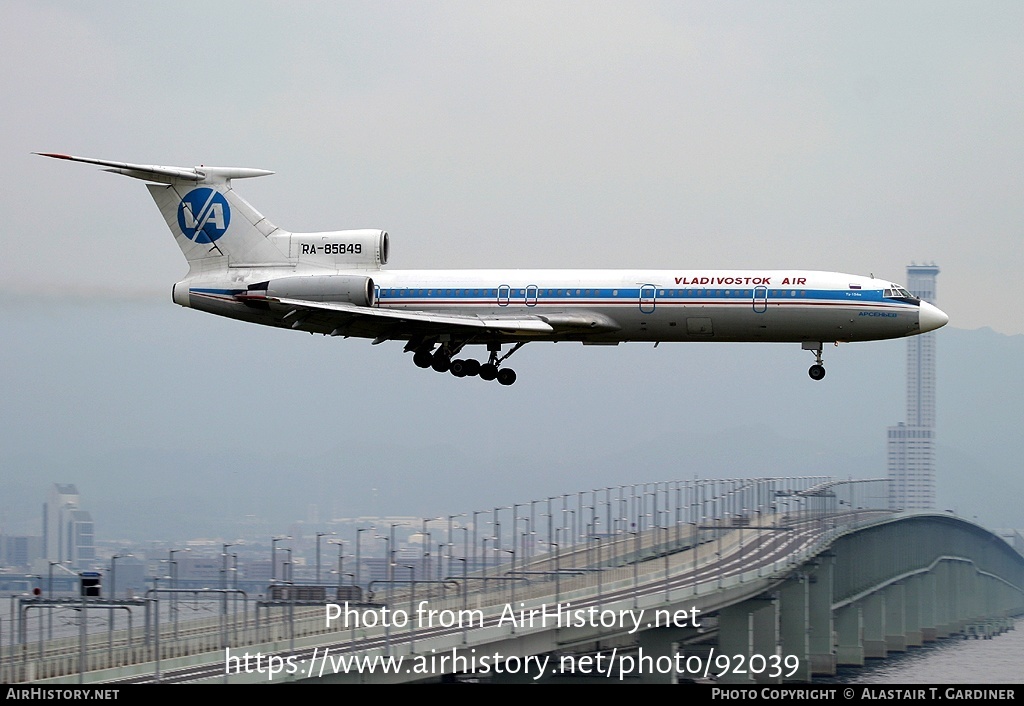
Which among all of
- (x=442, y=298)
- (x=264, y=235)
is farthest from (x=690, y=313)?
(x=264, y=235)

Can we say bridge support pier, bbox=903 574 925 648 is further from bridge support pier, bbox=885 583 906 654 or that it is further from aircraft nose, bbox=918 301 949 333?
aircraft nose, bbox=918 301 949 333

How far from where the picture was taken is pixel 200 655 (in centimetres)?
6312

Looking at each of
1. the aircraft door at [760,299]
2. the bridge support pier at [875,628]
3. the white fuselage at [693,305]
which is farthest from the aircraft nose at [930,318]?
the bridge support pier at [875,628]

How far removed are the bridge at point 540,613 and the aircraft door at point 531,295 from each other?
489 inches

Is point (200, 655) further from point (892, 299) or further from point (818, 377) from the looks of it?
point (892, 299)

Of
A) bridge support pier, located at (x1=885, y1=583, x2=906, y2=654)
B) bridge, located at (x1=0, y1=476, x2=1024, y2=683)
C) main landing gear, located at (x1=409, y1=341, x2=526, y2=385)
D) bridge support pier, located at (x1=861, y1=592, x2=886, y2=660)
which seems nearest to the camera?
bridge, located at (x1=0, y1=476, x2=1024, y2=683)

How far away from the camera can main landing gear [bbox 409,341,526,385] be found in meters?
72.6

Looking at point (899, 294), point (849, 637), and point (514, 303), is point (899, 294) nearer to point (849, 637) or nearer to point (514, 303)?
point (514, 303)

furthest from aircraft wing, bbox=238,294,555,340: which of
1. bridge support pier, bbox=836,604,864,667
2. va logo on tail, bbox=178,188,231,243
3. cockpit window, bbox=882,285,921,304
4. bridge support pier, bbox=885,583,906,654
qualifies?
bridge support pier, bbox=885,583,906,654

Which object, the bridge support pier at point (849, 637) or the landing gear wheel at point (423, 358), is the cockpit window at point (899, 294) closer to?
the landing gear wheel at point (423, 358)

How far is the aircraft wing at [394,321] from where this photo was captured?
68.1m

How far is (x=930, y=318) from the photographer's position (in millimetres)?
67438

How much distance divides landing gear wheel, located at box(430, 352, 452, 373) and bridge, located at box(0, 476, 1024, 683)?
803 cm

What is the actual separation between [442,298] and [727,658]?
35.8m
